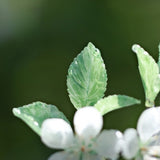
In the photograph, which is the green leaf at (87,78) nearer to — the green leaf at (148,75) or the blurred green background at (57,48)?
the green leaf at (148,75)

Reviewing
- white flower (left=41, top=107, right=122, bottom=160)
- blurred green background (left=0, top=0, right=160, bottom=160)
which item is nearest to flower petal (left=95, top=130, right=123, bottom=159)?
white flower (left=41, top=107, right=122, bottom=160)

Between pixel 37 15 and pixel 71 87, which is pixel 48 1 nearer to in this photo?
pixel 37 15

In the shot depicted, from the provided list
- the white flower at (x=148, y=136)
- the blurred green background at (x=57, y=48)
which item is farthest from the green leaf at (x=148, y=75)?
the blurred green background at (x=57, y=48)

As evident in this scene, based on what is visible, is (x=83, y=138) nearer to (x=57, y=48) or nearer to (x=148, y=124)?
(x=148, y=124)

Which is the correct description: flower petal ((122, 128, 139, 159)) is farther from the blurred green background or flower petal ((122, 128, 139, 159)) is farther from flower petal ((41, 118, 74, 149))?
the blurred green background

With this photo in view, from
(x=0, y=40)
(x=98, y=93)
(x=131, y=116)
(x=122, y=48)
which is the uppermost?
(x=0, y=40)

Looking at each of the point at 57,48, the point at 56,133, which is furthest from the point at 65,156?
the point at 57,48

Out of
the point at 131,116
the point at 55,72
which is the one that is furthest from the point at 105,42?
the point at 131,116
